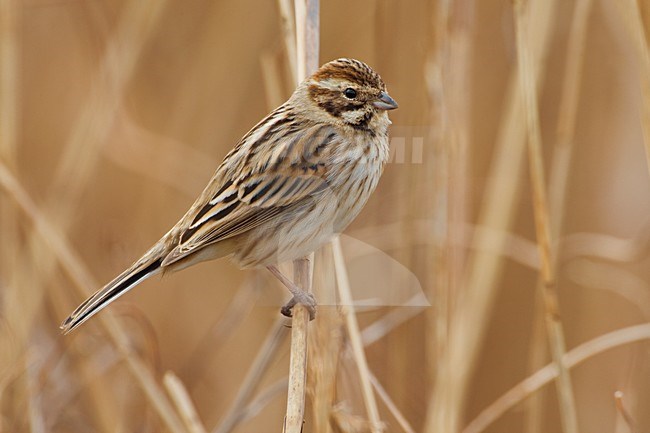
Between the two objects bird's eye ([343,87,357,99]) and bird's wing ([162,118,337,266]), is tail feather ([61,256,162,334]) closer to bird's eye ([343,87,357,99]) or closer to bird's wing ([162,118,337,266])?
bird's wing ([162,118,337,266])

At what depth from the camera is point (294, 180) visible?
2936mm

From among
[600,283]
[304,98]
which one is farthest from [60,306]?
[600,283]

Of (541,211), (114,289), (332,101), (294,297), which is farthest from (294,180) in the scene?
(541,211)

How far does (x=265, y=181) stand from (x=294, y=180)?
10 cm

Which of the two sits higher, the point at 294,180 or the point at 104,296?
the point at 294,180

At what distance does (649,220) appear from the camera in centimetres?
362

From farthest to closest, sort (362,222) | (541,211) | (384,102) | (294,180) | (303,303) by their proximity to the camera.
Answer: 1. (362,222)
2. (294,180)
3. (384,102)
4. (303,303)
5. (541,211)

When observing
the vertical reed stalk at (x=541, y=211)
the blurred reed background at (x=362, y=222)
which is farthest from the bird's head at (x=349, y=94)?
the vertical reed stalk at (x=541, y=211)

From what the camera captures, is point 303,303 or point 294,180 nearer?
point 303,303

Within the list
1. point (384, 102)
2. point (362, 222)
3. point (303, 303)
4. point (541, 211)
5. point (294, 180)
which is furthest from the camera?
point (362, 222)

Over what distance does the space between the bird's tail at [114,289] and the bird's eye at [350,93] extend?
0.79 metres

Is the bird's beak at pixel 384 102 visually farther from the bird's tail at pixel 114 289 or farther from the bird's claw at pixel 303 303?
the bird's tail at pixel 114 289

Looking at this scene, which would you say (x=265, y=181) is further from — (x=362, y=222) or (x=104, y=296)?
(x=104, y=296)

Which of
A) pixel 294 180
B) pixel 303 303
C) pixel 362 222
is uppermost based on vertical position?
pixel 294 180
